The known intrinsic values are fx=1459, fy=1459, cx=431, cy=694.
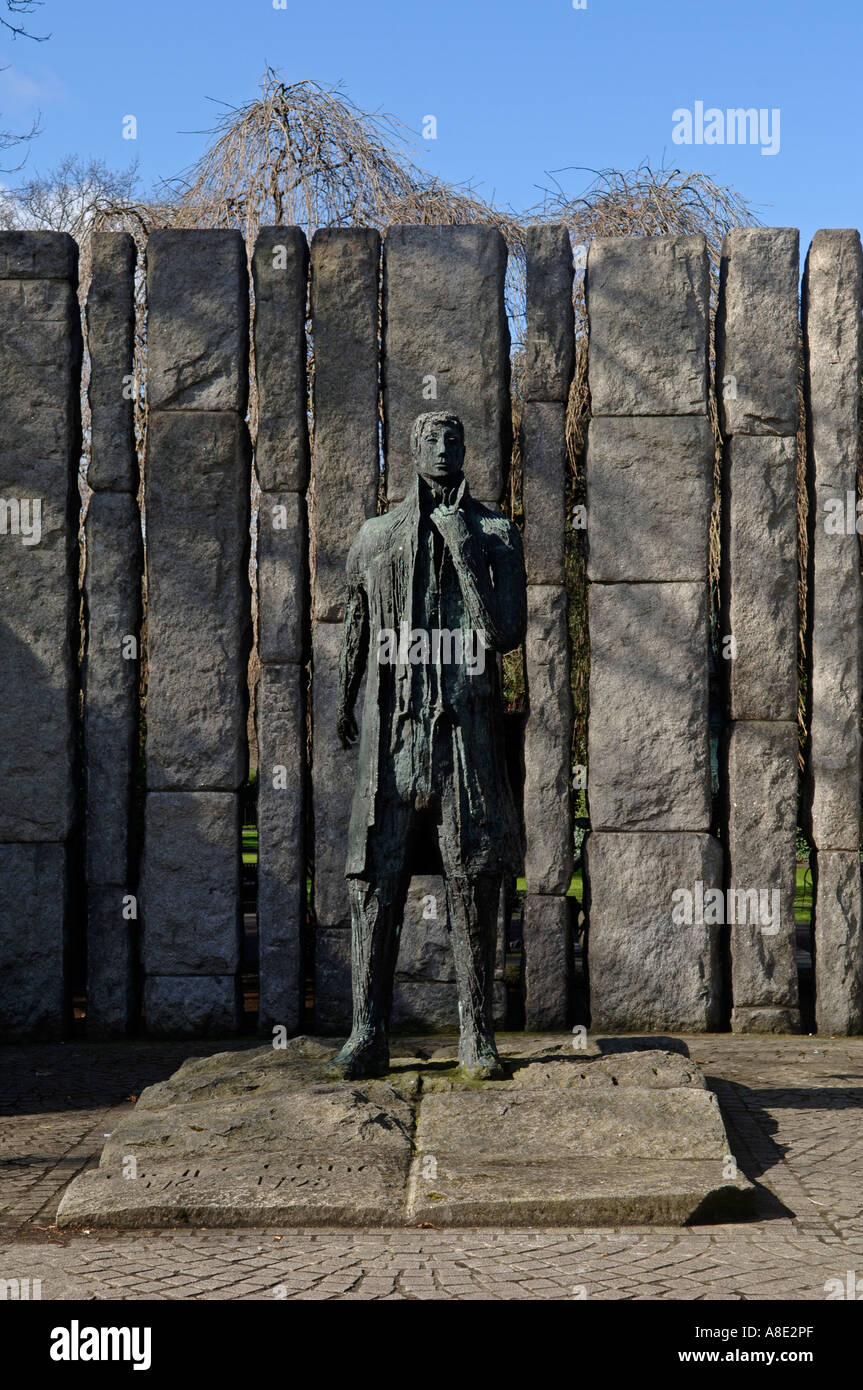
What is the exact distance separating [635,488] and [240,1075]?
153 inches

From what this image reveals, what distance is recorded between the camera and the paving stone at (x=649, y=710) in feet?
25.8

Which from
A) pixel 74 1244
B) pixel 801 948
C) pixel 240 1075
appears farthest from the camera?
pixel 801 948

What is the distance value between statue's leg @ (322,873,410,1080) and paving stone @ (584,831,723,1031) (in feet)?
7.59

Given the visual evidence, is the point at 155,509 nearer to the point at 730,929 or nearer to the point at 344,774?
the point at 344,774

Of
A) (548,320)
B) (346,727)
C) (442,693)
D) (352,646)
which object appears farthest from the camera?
(548,320)

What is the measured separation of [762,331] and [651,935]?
3359 millimetres

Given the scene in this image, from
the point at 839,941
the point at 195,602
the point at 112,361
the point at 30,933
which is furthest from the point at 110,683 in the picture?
the point at 839,941

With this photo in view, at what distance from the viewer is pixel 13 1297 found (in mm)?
4047

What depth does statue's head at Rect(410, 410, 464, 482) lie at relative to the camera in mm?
5742

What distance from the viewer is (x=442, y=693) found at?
5.69 metres

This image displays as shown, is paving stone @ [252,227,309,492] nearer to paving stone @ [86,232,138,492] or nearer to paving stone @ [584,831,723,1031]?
paving stone @ [86,232,138,492]

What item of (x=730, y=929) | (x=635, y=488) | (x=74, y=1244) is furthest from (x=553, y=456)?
(x=74, y=1244)

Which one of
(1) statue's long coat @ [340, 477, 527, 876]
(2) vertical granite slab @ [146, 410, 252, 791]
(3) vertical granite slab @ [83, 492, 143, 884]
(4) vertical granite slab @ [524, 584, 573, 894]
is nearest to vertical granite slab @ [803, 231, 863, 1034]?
(4) vertical granite slab @ [524, 584, 573, 894]

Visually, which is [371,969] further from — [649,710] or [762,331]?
[762,331]
